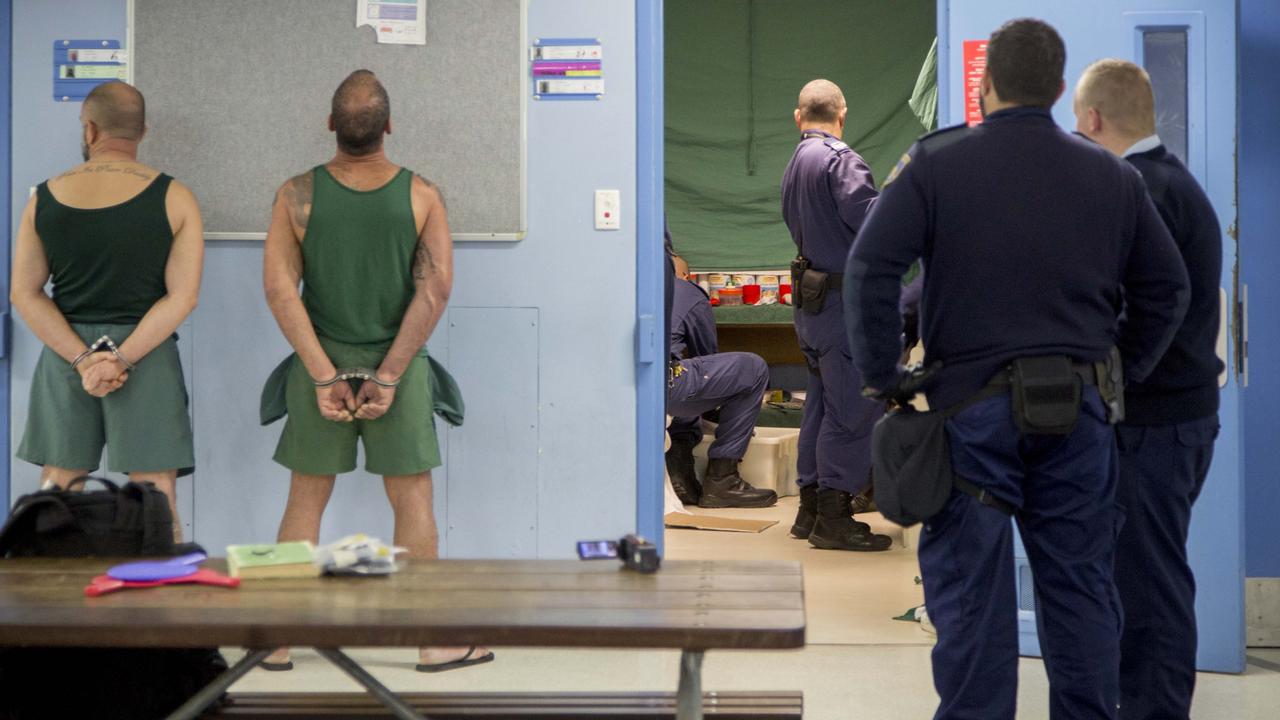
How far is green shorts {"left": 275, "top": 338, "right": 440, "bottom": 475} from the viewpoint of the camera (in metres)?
3.76

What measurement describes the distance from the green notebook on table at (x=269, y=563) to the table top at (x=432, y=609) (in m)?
0.03

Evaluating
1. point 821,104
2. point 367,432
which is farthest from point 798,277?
point 367,432

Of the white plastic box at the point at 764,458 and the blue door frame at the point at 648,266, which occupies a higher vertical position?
the blue door frame at the point at 648,266

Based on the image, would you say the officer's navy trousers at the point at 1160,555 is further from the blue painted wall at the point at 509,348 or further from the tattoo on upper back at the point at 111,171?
the tattoo on upper back at the point at 111,171

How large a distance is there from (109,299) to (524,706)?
6.69 feet

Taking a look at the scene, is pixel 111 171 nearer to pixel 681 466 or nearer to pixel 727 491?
pixel 681 466

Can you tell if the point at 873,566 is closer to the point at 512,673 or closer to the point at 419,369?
the point at 512,673

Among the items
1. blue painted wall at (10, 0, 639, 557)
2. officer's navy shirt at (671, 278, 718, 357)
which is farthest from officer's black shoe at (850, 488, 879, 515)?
blue painted wall at (10, 0, 639, 557)

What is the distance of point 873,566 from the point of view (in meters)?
5.29

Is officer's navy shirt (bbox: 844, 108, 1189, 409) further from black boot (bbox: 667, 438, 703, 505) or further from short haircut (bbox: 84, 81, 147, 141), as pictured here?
black boot (bbox: 667, 438, 703, 505)

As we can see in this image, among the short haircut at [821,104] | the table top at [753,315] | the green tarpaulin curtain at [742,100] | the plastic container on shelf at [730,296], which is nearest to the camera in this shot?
the short haircut at [821,104]

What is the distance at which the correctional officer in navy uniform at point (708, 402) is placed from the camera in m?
6.57

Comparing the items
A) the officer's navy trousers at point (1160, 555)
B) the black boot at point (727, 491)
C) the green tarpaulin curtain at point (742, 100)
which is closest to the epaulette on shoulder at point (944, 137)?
the officer's navy trousers at point (1160, 555)

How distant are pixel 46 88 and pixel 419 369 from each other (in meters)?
1.68
